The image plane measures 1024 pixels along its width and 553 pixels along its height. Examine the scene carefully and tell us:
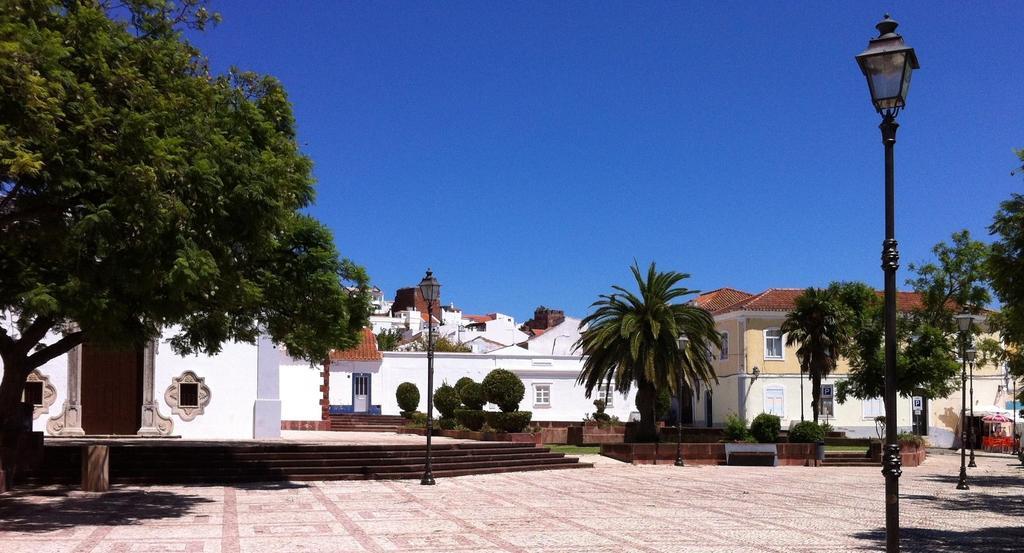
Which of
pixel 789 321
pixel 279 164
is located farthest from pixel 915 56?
pixel 789 321

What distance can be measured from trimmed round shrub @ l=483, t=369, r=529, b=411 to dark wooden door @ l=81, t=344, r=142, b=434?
12472 millimetres

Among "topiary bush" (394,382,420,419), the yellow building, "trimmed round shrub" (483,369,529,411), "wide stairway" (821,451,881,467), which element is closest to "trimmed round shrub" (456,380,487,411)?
"trimmed round shrub" (483,369,529,411)

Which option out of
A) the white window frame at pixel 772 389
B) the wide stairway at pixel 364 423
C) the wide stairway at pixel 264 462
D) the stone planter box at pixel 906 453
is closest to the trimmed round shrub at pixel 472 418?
the wide stairway at pixel 364 423

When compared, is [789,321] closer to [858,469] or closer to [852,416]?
[852,416]

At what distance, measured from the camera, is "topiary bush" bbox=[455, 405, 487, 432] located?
36928mm

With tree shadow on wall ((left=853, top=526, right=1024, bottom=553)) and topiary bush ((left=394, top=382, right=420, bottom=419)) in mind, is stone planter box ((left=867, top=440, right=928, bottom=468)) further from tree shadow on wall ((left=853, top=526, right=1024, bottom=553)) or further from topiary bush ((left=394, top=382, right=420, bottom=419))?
topiary bush ((left=394, top=382, right=420, bottom=419))

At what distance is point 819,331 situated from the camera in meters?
43.3

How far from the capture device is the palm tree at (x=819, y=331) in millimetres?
Answer: 43219

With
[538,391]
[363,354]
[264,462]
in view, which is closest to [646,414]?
[264,462]

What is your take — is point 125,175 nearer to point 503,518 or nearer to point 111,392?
point 503,518

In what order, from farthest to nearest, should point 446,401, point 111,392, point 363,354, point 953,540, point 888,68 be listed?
point 363,354 < point 446,401 < point 111,392 < point 953,540 < point 888,68

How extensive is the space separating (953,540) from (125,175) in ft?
39.9

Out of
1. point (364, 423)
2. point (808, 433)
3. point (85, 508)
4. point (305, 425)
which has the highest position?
point (85, 508)

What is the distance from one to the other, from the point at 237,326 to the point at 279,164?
5.34 metres
